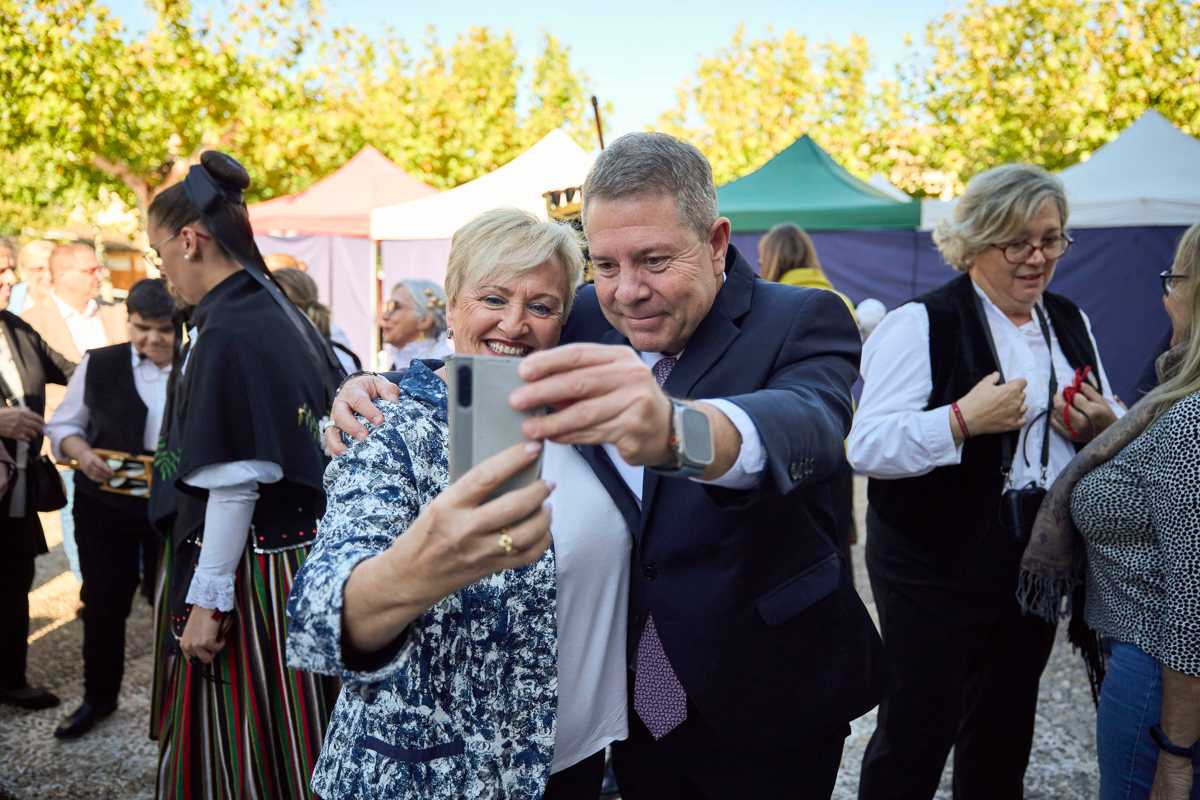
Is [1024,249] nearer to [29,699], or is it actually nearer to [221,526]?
[221,526]

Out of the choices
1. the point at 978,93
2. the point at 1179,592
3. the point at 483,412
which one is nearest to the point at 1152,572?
the point at 1179,592

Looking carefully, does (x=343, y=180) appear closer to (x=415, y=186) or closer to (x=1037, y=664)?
(x=415, y=186)

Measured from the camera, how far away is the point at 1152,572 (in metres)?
2.05

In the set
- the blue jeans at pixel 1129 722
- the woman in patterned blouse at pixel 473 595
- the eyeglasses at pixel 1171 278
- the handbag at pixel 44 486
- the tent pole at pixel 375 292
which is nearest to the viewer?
the woman in patterned blouse at pixel 473 595

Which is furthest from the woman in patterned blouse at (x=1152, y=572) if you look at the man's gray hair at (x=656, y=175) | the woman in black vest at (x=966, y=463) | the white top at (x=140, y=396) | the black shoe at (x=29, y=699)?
the black shoe at (x=29, y=699)

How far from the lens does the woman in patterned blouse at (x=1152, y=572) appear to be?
75.0 inches

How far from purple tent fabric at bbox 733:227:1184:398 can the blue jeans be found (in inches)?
321

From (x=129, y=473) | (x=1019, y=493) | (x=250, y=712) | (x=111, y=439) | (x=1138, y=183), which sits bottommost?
(x=250, y=712)

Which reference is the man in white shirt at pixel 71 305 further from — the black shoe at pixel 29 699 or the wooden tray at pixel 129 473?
the wooden tray at pixel 129 473

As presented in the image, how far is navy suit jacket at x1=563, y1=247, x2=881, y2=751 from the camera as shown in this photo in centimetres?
166

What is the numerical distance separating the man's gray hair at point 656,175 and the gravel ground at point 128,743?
3034 mm

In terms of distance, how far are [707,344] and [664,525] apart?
358 mm

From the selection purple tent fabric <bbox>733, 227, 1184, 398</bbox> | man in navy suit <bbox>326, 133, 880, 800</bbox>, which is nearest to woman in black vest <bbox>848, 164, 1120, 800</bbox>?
man in navy suit <bbox>326, 133, 880, 800</bbox>

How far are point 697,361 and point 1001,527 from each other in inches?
60.8
